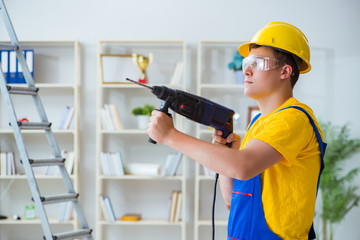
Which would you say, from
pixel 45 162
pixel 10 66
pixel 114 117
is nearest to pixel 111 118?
pixel 114 117

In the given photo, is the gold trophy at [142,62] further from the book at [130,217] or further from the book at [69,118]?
the book at [130,217]

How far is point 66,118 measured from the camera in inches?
170

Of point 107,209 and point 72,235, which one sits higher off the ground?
point 107,209

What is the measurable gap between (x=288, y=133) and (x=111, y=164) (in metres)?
3.17

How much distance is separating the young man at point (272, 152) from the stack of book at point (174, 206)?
2.87m

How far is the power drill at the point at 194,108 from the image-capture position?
1.36m

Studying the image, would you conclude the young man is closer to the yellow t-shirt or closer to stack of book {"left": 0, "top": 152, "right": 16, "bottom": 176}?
the yellow t-shirt

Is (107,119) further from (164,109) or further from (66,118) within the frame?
(164,109)

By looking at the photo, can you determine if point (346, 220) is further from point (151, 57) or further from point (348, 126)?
point (151, 57)

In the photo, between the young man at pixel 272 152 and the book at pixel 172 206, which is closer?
the young man at pixel 272 152

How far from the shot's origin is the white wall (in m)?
4.51

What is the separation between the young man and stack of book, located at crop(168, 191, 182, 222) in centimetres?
287

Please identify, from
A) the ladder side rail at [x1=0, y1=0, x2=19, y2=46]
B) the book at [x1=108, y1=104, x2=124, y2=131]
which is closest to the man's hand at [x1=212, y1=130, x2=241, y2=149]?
the ladder side rail at [x1=0, y1=0, x2=19, y2=46]

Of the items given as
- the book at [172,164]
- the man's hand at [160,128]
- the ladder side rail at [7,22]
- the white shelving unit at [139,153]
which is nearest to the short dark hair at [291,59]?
the man's hand at [160,128]
